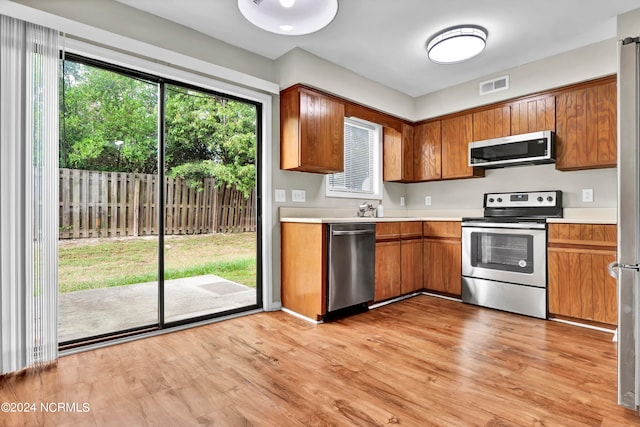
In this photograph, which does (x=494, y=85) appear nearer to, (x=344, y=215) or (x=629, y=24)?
(x=629, y=24)

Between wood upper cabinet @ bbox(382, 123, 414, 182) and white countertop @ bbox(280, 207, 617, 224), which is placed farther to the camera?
wood upper cabinet @ bbox(382, 123, 414, 182)

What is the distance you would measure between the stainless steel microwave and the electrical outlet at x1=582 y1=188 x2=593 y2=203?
0.41m

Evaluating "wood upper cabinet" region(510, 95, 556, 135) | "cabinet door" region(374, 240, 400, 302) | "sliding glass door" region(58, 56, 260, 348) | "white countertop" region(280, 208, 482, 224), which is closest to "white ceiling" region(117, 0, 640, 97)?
"wood upper cabinet" region(510, 95, 556, 135)

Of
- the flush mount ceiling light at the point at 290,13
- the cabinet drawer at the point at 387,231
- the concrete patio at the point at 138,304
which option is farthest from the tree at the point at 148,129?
the cabinet drawer at the point at 387,231

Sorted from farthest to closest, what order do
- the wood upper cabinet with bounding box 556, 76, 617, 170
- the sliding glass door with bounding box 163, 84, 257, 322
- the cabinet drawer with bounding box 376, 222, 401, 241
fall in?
1. the cabinet drawer with bounding box 376, 222, 401, 241
2. the wood upper cabinet with bounding box 556, 76, 617, 170
3. the sliding glass door with bounding box 163, 84, 257, 322

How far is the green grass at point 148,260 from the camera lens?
2.39 meters

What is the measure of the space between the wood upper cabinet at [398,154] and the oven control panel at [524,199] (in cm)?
100

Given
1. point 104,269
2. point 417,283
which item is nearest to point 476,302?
point 417,283

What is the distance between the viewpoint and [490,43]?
3074 mm

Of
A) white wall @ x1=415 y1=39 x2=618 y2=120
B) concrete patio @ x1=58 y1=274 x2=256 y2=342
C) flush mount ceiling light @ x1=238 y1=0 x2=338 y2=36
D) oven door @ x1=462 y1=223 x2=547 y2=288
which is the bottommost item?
concrete patio @ x1=58 y1=274 x2=256 y2=342

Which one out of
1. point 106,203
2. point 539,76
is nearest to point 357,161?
point 539,76

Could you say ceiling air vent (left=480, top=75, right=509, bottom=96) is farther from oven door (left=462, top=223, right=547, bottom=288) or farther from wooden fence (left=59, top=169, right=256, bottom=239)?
wooden fence (left=59, top=169, right=256, bottom=239)

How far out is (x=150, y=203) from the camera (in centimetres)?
270

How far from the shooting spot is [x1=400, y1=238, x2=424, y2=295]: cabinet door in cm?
372
